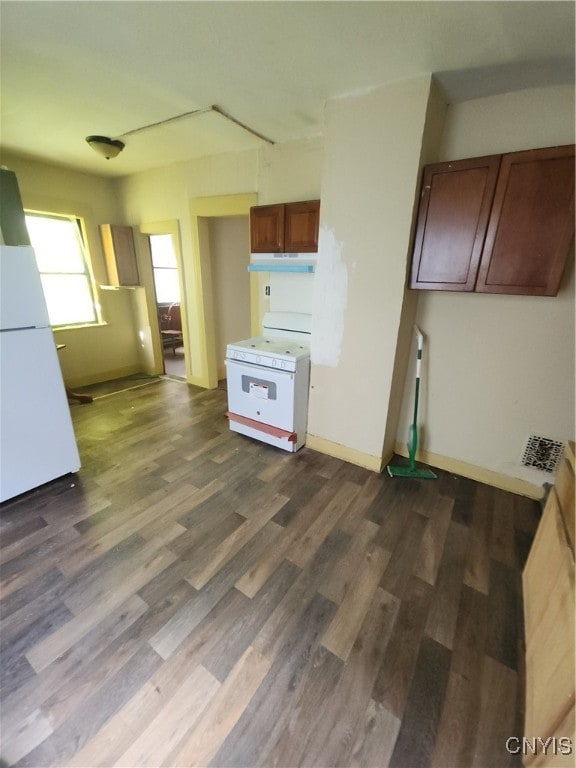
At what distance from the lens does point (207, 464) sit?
2.52 m

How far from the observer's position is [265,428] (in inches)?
107

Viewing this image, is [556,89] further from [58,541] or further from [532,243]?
[58,541]

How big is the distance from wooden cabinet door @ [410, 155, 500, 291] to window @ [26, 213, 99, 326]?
4165 mm

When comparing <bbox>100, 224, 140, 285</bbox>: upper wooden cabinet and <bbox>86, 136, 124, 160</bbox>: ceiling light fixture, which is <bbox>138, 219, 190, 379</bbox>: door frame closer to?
<bbox>100, 224, 140, 285</bbox>: upper wooden cabinet

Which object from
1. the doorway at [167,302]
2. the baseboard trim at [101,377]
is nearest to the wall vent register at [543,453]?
the baseboard trim at [101,377]

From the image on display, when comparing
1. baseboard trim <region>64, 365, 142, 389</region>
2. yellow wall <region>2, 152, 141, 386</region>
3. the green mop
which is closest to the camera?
the green mop

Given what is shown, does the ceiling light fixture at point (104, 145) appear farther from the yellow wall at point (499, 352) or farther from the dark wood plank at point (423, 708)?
the dark wood plank at point (423, 708)

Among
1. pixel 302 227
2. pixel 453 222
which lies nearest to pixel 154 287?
pixel 302 227

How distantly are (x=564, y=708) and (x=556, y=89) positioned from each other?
284 cm

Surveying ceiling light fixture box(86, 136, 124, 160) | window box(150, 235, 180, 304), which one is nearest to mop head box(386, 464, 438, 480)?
ceiling light fixture box(86, 136, 124, 160)

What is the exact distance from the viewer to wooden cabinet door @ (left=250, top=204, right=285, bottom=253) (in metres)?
2.62

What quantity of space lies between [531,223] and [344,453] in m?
1.95

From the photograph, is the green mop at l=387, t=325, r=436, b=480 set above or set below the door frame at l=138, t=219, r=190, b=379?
below

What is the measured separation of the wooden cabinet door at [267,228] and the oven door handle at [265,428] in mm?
1525
